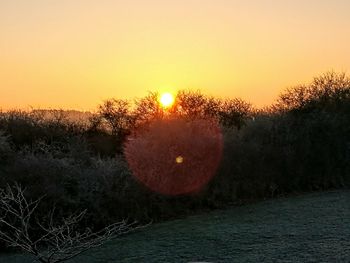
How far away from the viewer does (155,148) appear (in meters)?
22.9

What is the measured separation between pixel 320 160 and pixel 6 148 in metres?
13.8

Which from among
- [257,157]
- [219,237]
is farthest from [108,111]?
[219,237]

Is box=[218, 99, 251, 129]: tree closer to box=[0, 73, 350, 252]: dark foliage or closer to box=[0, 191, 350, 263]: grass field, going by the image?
box=[0, 73, 350, 252]: dark foliage

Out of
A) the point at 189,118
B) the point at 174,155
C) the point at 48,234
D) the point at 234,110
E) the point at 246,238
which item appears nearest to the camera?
the point at 48,234

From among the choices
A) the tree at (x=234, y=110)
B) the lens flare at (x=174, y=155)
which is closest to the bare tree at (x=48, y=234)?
the lens flare at (x=174, y=155)

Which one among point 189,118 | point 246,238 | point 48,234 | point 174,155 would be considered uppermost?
point 189,118

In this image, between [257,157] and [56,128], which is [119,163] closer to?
[257,157]

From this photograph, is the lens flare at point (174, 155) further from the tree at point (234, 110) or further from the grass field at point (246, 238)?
the tree at point (234, 110)

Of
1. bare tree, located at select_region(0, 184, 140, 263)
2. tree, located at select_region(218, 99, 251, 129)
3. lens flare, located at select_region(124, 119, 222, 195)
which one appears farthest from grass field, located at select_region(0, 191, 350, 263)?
tree, located at select_region(218, 99, 251, 129)

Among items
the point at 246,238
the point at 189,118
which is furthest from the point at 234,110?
the point at 246,238

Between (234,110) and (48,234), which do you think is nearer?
(48,234)

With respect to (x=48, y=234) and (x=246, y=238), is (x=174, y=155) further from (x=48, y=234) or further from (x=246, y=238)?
(x=48, y=234)

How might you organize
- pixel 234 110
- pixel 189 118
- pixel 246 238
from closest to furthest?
1. pixel 246 238
2. pixel 189 118
3. pixel 234 110

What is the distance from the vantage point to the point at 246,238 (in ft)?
51.9
